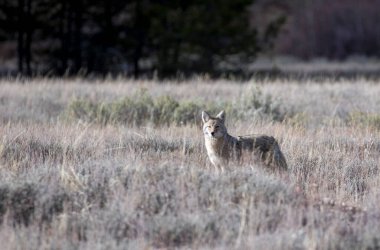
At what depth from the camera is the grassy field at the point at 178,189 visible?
739cm

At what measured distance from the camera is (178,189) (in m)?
8.40

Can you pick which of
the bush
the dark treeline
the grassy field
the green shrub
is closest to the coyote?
the grassy field

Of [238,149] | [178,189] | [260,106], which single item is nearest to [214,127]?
[238,149]

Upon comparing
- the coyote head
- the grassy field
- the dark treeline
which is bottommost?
the grassy field

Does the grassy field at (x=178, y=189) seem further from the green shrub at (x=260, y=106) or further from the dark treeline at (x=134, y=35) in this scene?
the dark treeline at (x=134, y=35)

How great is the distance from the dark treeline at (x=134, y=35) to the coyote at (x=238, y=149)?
16.8 m

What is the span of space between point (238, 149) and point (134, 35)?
19517mm

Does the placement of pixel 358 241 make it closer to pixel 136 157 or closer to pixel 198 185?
pixel 198 185

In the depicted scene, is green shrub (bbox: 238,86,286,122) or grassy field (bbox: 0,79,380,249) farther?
green shrub (bbox: 238,86,286,122)

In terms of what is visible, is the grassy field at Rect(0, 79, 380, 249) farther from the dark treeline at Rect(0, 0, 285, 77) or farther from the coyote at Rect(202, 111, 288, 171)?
the dark treeline at Rect(0, 0, 285, 77)

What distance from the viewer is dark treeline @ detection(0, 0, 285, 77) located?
26969mm

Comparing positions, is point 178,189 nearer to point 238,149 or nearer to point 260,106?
point 238,149

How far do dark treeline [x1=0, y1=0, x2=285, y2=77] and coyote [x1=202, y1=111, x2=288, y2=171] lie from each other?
1680 centimetres

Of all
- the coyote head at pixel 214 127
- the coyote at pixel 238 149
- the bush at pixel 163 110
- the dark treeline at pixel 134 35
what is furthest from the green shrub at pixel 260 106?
the dark treeline at pixel 134 35
